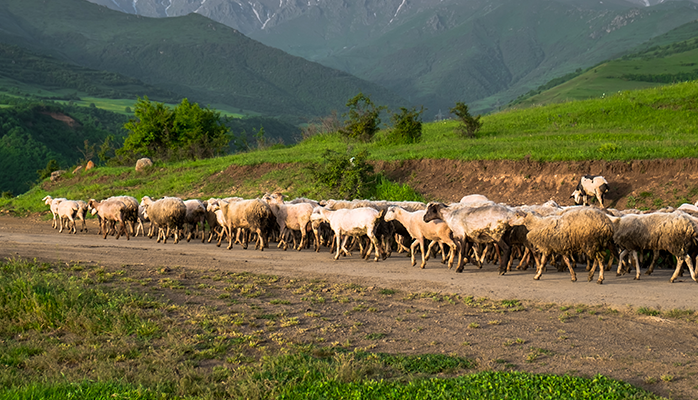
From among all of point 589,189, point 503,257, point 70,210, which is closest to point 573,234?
point 503,257

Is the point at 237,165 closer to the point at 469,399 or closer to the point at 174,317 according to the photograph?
the point at 174,317

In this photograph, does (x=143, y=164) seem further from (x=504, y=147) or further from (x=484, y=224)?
(x=484, y=224)

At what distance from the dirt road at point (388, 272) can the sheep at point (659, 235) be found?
0.59 m

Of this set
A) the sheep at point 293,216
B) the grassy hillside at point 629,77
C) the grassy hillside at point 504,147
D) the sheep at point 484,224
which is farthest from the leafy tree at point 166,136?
the grassy hillside at point 629,77

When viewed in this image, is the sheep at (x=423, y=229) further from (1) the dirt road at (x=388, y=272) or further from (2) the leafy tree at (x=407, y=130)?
(2) the leafy tree at (x=407, y=130)

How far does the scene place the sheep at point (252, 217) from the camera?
18531mm

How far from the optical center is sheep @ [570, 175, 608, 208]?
2003 cm

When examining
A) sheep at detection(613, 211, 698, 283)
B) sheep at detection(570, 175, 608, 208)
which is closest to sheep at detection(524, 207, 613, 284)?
sheep at detection(613, 211, 698, 283)

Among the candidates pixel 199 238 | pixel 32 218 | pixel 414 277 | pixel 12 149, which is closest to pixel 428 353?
pixel 414 277

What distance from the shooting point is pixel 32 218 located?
32.4 metres

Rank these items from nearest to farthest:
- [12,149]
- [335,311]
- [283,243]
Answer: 1. [335,311]
2. [283,243]
3. [12,149]

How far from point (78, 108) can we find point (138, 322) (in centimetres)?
12030

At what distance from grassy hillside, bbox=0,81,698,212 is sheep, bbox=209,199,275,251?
23.7ft

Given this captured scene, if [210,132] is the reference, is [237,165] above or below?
below
